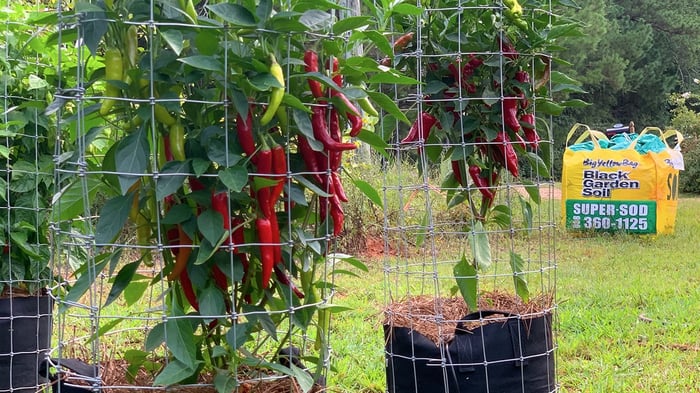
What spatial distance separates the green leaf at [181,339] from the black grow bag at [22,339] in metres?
1.45

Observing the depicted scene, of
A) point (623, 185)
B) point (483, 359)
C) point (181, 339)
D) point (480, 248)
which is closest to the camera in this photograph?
point (181, 339)

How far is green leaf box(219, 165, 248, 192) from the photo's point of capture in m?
1.49

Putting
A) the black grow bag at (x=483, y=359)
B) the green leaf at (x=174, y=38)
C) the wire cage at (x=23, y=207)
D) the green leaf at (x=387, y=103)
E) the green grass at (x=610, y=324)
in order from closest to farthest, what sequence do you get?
the green leaf at (x=174, y=38) → the green leaf at (x=387, y=103) → the black grow bag at (x=483, y=359) → the wire cage at (x=23, y=207) → the green grass at (x=610, y=324)

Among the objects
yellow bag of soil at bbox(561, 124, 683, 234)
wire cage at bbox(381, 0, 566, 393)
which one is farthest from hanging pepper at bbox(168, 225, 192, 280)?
yellow bag of soil at bbox(561, 124, 683, 234)

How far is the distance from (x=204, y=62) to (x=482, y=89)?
1332mm

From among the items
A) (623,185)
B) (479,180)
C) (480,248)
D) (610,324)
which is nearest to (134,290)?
(480,248)

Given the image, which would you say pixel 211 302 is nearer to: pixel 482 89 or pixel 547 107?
pixel 482 89

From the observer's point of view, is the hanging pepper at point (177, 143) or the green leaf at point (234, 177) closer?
the green leaf at point (234, 177)

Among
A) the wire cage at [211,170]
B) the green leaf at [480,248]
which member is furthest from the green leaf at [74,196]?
the green leaf at [480,248]

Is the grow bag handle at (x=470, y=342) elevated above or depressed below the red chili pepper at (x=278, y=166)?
below

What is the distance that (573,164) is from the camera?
7.48 m

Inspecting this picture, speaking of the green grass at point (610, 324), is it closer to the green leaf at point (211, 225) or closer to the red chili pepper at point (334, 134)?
the red chili pepper at point (334, 134)

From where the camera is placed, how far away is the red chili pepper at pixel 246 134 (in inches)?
63.8

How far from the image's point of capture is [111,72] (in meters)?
1.59
